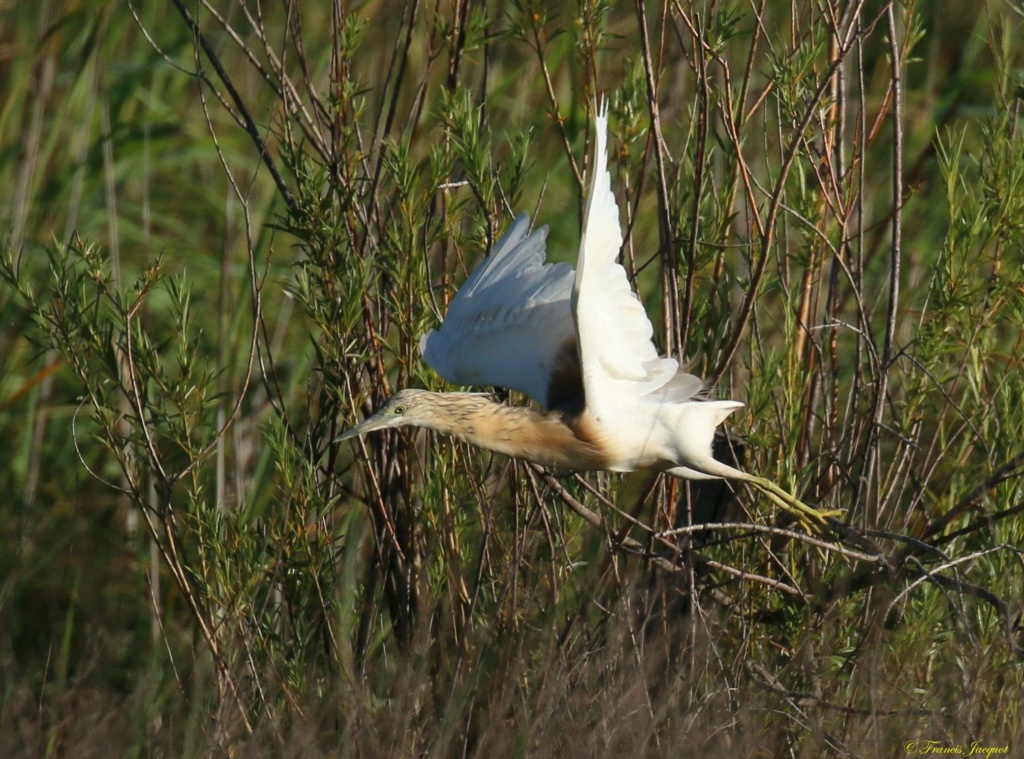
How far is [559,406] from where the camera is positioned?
3.04 metres

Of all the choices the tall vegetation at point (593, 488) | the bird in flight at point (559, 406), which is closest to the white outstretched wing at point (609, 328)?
the bird in flight at point (559, 406)

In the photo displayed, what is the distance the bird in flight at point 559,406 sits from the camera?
9.25 ft

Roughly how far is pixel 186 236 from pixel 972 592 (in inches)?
136

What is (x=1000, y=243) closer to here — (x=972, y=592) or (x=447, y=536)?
(x=972, y=592)

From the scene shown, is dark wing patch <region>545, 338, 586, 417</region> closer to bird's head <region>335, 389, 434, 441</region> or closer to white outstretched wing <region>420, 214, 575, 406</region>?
white outstretched wing <region>420, 214, 575, 406</region>

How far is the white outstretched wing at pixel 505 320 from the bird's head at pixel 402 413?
0.08 m

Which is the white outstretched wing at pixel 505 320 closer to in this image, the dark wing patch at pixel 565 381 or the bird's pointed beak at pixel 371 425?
the dark wing patch at pixel 565 381

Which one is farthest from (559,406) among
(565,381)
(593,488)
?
(593,488)

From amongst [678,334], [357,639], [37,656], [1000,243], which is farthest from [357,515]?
[1000,243]

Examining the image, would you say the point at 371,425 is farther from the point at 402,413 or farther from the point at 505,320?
the point at 505,320

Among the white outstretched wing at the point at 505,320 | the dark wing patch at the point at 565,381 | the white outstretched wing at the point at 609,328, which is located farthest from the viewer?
the dark wing patch at the point at 565,381

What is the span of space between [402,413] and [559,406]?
41cm

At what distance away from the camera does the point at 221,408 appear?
4066 mm

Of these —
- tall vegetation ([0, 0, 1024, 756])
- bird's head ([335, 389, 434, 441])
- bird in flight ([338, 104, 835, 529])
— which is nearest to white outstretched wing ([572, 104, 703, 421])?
bird in flight ([338, 104, 835, 529])
